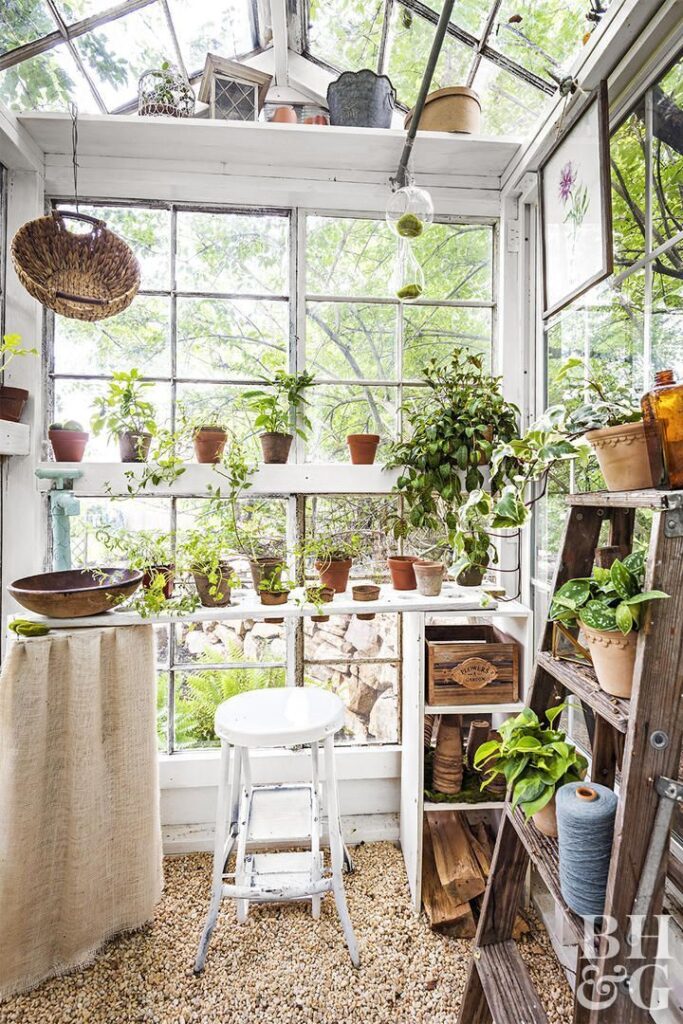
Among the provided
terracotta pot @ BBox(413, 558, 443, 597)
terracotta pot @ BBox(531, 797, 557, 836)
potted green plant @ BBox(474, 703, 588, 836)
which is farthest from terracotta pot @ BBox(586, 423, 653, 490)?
terracotta pot @ BBox(413, 558, 443, 597)

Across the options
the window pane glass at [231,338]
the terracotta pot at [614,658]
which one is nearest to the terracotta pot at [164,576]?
the window pane glass at [231,338]

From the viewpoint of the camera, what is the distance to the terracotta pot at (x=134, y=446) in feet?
5.99

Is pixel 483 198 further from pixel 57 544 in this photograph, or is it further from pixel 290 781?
pixel 290 781

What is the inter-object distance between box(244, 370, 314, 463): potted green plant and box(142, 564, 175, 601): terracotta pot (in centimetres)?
52

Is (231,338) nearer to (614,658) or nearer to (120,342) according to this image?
(120,342)

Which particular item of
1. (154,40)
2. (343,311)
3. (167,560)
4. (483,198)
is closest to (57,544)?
(167,560)

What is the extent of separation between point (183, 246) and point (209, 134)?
39cm

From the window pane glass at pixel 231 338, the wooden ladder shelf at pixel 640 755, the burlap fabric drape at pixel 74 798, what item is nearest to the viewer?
the wooden ladder shelf at pixel 640 755

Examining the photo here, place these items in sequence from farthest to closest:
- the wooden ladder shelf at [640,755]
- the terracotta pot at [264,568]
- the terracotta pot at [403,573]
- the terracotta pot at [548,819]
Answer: the terracotta pot at [403,573], the terracotta pot at [264,568], the terracotta pot at [548,819], the wooden ladder shelf at [640,755]

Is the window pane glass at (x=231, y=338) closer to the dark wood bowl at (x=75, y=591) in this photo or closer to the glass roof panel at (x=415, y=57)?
the dark wood bowl at (x=75, y=591)

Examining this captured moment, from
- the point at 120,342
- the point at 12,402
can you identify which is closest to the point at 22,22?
the point at 120,342

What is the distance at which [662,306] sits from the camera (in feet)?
4.11

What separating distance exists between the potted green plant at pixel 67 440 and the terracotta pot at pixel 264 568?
744mm

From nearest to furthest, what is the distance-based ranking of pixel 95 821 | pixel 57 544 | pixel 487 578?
1. pixel 95 821
2. pixel 57 544
3. pixel 487 578
